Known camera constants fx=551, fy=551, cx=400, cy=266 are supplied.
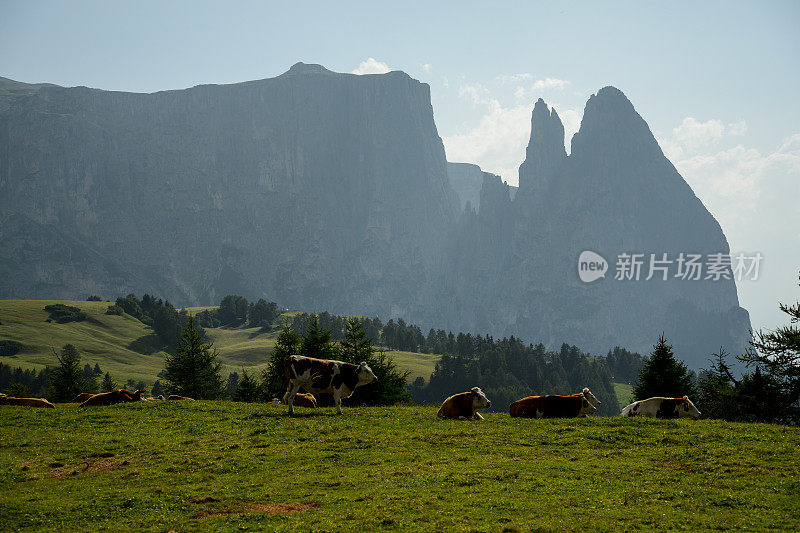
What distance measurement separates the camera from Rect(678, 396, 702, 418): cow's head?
30.4 meters

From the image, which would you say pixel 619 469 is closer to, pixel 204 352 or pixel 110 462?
pixel 110 462

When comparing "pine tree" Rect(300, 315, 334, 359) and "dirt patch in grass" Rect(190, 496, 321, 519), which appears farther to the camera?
"pine tree" Rect(300, 315, 334, 359)

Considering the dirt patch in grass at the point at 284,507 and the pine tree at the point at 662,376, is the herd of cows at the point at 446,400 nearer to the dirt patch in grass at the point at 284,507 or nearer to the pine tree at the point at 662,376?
the dirt patch in grass at the point at 284,507

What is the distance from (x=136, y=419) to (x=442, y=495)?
60.6 ft

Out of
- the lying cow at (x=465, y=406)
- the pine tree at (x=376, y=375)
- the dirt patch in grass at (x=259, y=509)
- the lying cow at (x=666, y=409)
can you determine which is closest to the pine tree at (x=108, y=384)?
the pine tree at (x=376, y=375)

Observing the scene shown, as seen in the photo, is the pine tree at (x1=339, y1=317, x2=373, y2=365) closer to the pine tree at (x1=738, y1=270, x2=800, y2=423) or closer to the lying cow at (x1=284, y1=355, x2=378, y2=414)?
the lying cow at (x1=284, y1=355, x2=378, y2=414)

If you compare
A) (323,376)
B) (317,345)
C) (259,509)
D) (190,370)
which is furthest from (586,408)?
(190,370)

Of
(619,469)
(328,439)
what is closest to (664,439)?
(619,469)

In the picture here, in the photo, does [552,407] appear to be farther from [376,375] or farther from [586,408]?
[376,375]

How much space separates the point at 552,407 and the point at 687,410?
8.57 m

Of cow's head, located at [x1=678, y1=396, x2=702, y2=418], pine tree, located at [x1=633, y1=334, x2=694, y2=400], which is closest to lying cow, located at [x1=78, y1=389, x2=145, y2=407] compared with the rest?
cow's head, located at [x1=678, y1=396, x2=702, y2=418]

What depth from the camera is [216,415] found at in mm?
28281

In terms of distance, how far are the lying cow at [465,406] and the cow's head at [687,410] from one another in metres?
11.7

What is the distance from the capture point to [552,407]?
28.1 metres
